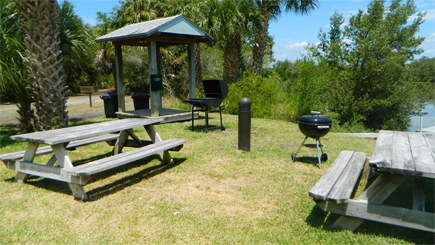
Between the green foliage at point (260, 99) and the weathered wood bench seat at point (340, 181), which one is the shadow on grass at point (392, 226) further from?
the green foliage at point (260, 99)

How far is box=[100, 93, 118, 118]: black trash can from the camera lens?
11.3 metres

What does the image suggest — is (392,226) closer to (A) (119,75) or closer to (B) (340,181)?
(B) (340,181)

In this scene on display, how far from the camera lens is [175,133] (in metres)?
8.16

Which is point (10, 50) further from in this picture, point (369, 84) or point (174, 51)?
point (369, 84)

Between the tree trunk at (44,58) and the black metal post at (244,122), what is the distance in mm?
4752

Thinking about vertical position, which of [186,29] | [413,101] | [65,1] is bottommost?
[413,101]

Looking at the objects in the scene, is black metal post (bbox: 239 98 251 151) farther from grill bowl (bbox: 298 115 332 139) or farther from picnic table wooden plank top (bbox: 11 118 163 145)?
picnic table wooden plank top (bbox: 11 118 163 145)

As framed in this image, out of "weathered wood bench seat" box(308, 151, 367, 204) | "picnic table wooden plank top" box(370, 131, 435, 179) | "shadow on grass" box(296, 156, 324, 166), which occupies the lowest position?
"shadow on grass" box(296, 156, 324, 166)

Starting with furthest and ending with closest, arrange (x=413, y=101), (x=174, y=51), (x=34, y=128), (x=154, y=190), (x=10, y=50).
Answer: (x=413, y=101), (x=174, y=51), (x=34, y=128), (x=10, y=50), (x=154, y=190)

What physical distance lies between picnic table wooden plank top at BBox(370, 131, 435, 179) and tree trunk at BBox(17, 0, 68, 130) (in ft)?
23.9

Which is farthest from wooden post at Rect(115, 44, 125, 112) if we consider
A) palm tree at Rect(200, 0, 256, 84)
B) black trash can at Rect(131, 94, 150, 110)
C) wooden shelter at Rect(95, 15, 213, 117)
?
palm tree at Rect(200, 0, 256, 84)

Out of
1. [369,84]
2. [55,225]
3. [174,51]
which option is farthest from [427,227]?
[369,84]

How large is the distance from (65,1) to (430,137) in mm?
9928

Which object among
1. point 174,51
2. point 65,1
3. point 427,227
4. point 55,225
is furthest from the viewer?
point 174,51
